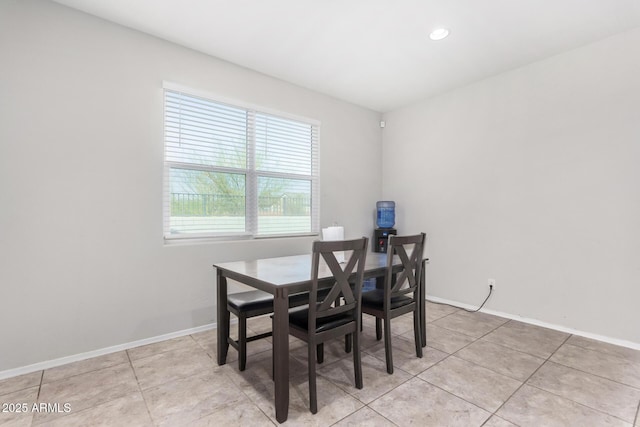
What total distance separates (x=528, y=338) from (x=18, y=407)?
12.4 ft

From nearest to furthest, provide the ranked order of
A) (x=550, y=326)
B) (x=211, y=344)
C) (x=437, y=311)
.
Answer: (x=211, y=344) → (x=550, y=326) → (x=437, y=311)

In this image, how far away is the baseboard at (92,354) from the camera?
2160 millimetres

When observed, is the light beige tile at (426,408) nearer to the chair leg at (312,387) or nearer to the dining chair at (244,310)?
the chair leg at (312,387)

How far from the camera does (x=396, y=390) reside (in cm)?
196

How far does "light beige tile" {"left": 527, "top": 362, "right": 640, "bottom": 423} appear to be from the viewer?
1778 mm

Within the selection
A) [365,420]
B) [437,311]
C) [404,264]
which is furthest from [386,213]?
[365,420]

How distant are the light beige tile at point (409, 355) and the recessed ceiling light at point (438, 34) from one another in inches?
106

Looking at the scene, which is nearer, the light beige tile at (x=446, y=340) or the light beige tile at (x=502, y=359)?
the light beige tile at (x=502, y=359)

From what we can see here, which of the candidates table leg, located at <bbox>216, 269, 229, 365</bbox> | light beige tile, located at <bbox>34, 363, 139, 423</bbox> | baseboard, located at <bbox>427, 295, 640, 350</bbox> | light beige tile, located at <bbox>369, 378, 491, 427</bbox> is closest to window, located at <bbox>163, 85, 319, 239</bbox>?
table leg, located at <bbox>216, 269, 229, 365</bbox>

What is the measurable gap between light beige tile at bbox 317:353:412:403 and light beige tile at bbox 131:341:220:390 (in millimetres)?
869

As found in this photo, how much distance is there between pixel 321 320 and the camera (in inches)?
75.6

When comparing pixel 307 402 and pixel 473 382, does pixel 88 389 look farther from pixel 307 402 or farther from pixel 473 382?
pixel 473 382

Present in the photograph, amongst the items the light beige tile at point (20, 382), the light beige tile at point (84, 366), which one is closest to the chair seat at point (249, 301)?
the light beige tile at point (84, 366)

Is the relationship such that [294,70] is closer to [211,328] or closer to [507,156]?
[507,156]
